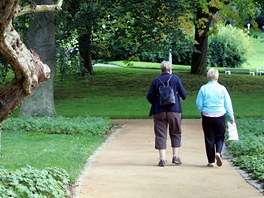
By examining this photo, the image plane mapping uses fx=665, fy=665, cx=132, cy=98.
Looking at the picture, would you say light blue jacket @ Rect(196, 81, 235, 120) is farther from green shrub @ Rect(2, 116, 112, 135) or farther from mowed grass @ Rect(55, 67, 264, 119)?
mowed grass @ Rect(55, 67, 264, 119)

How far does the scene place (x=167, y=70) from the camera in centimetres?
1130

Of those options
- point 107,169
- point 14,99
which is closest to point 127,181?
point 107,169

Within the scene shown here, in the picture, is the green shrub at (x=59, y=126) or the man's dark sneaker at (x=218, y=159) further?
the green shrub at (x=59, y=126)

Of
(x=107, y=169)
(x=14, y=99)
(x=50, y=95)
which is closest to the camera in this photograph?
(x=14, y=99)

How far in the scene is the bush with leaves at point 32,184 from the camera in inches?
287

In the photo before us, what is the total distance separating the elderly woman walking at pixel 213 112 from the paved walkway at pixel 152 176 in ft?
1.12

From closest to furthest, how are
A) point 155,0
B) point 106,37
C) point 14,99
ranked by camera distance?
point 14,99 → point 155,0 → point 106,37

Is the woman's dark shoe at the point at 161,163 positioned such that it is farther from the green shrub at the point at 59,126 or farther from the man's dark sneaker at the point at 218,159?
the green shrub at the point at 59,126

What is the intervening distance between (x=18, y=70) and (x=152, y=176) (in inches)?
158

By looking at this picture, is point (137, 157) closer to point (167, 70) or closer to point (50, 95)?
point (167, 70)

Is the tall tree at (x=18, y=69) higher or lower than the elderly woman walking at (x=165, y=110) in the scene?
higher

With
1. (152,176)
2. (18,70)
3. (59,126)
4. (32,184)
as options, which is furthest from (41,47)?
(18,70)

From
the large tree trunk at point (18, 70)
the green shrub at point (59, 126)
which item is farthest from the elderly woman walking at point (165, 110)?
the large tree trunk at point (18, 70)

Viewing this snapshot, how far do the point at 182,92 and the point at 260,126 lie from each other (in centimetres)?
499
